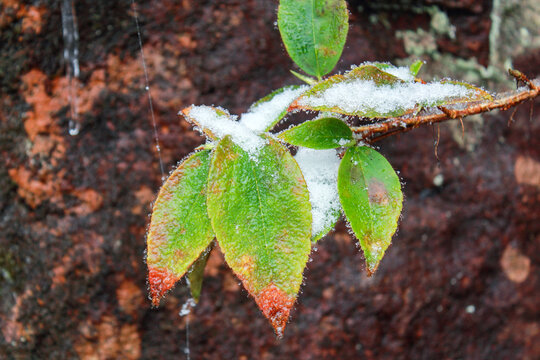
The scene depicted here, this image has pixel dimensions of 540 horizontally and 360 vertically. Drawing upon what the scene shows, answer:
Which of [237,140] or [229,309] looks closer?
[237,140]

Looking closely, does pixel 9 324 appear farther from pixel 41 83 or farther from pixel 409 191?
pixel 409 191

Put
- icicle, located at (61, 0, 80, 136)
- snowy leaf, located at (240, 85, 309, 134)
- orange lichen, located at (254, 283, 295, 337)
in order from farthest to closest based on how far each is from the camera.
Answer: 1. icicle, located at (61, 0, 80, 136)
2. snowy leaf, located at (240, 85, 309, 134)
3. orange lichen, located at (254, 283, 295, 337)

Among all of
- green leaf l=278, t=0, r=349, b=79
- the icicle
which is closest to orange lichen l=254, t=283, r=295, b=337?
green leaf l=278, t=0, r=349, b=79

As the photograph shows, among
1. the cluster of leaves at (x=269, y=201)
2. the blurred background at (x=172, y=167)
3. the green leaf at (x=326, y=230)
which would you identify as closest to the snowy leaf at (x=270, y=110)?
the cluster of leaves at (x=269, y=201)

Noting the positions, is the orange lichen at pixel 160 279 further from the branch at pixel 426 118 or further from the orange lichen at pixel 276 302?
the branch at pixel 426 118

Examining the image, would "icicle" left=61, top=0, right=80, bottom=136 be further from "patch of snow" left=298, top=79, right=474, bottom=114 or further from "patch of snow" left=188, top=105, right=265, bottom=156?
"patch of snow" left=298, top=79, right=474, bottom=114

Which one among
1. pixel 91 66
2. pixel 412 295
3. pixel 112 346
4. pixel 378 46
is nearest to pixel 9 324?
pixel 112 346
